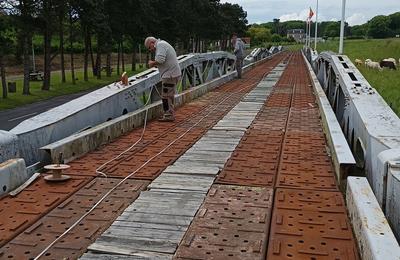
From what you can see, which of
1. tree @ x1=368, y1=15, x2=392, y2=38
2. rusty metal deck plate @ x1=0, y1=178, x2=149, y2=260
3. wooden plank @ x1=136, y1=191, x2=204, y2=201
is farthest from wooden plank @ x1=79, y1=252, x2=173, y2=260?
tree @ x1=368, y1=15, x2=392, y2=38

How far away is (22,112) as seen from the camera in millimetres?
24828

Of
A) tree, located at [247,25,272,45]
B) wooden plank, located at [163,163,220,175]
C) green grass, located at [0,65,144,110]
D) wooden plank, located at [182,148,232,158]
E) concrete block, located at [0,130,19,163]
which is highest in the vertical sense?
tree, located at [247,25,272,45]

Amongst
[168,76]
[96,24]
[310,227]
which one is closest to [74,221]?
[310,227]

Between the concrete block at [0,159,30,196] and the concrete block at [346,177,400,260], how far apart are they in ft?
11.0

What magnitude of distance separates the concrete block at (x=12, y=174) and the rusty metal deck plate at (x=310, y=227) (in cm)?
269

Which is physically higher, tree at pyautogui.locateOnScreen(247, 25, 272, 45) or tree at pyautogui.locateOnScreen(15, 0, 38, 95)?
tree at pyautogui.locateOnScreen(247, 25, 272, 45)

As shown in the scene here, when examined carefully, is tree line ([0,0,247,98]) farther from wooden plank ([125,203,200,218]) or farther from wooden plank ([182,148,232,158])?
wooden plank ([125,203,200,218])

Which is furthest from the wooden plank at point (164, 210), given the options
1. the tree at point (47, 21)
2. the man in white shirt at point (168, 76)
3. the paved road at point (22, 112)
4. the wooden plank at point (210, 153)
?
the tree at point (47, 21)

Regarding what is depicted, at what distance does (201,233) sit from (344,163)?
6.25 ft

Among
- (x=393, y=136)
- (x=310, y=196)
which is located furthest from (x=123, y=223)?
(x=393, y=136)

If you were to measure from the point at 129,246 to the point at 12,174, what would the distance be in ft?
6.50

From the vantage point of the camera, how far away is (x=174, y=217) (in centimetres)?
441

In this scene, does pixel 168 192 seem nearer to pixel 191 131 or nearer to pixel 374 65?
pixel 191 131

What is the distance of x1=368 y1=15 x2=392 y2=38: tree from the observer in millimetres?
150000
